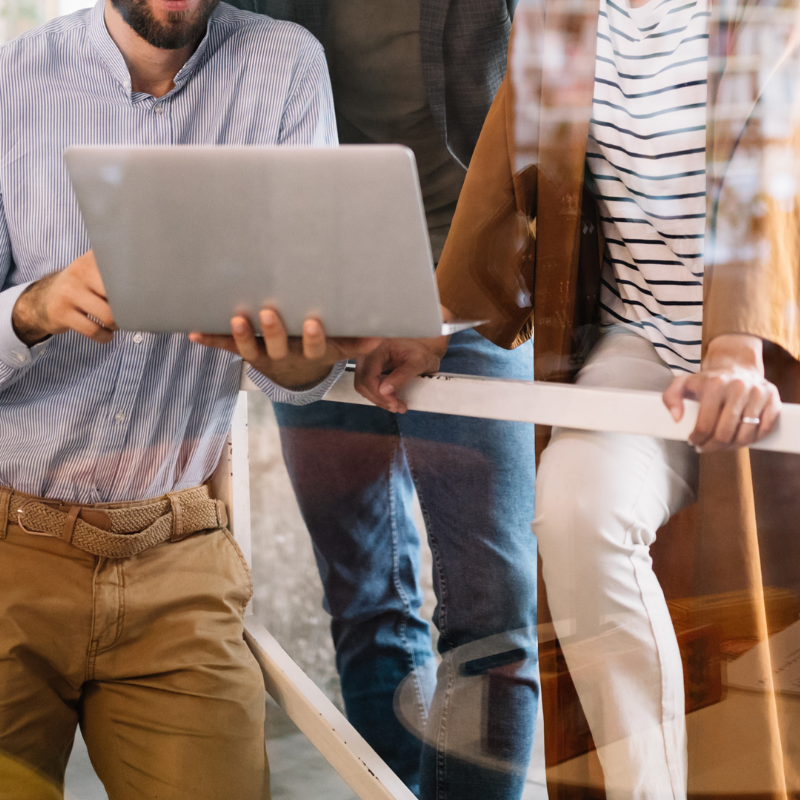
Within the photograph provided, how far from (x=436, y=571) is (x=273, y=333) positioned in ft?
0.97

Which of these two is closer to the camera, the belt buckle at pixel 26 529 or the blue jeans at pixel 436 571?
the blue jeans at pixel 436 571

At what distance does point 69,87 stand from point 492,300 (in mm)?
435

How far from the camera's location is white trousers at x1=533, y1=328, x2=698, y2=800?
53 cm

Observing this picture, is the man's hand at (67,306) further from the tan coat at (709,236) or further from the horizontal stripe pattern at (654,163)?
the horizontal stripe pattern at (654,163)

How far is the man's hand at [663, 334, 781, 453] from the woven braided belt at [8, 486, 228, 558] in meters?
0.53

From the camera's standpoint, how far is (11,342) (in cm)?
71

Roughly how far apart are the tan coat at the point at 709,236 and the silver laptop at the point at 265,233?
0.45 ft

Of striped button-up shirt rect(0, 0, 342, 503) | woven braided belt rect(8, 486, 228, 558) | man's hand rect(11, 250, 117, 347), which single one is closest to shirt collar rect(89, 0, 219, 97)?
striped button-up shirt rect(0, 0, 342, 503)

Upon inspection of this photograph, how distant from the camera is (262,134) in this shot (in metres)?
0.72

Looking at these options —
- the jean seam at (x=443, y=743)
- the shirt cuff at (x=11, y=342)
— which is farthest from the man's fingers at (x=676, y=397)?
the shirt cuff at (x=11, y=342)

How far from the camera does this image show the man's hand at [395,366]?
0.63 m

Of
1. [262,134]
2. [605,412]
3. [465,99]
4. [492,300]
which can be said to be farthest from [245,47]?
[605,412]

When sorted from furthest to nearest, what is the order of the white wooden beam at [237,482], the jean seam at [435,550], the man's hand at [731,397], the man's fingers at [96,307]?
the white wooden beam at [237,482] < the jean seam at [435,550] < the man's fingers at [96,307] < the man's hand at [731,397]

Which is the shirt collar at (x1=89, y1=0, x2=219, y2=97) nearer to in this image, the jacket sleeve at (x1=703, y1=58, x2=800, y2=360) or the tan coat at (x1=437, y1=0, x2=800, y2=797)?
the tan coat at (x1=437, y1=0, x2=800, y2=797)
